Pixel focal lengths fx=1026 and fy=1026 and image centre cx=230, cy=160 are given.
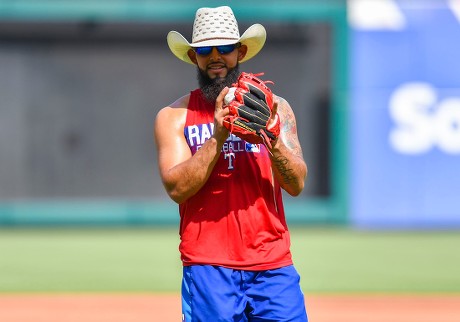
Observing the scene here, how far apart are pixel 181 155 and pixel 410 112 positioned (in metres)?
12.4

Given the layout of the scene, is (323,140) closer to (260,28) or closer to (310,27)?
(310,27)

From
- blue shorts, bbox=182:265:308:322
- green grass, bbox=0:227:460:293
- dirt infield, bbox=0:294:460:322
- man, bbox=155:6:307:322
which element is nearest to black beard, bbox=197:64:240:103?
man, bbox=155:6:307:322

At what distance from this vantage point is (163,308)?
31.8 feet

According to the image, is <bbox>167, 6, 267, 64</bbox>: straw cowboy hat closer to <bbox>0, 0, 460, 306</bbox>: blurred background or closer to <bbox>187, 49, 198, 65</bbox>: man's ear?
<bbox>187, 49, 198, 65</bbox>: man's ear

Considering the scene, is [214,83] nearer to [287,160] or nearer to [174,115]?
[174,115]

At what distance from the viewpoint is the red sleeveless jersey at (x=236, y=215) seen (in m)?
5.11

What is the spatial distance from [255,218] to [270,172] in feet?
0.86

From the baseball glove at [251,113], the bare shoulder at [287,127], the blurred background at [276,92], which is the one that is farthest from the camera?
the blurred background at [276,92]

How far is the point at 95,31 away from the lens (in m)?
17.4

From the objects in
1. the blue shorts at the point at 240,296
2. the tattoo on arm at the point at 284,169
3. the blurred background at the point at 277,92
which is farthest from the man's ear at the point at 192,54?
the blurred background at the point at 277,92

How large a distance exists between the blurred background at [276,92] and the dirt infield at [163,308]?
6.61 m

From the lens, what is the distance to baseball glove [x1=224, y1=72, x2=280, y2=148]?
484cm

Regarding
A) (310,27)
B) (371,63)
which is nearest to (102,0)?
(310,27)

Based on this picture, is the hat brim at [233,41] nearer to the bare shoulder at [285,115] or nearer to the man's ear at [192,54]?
the man's ear at [192,54]
